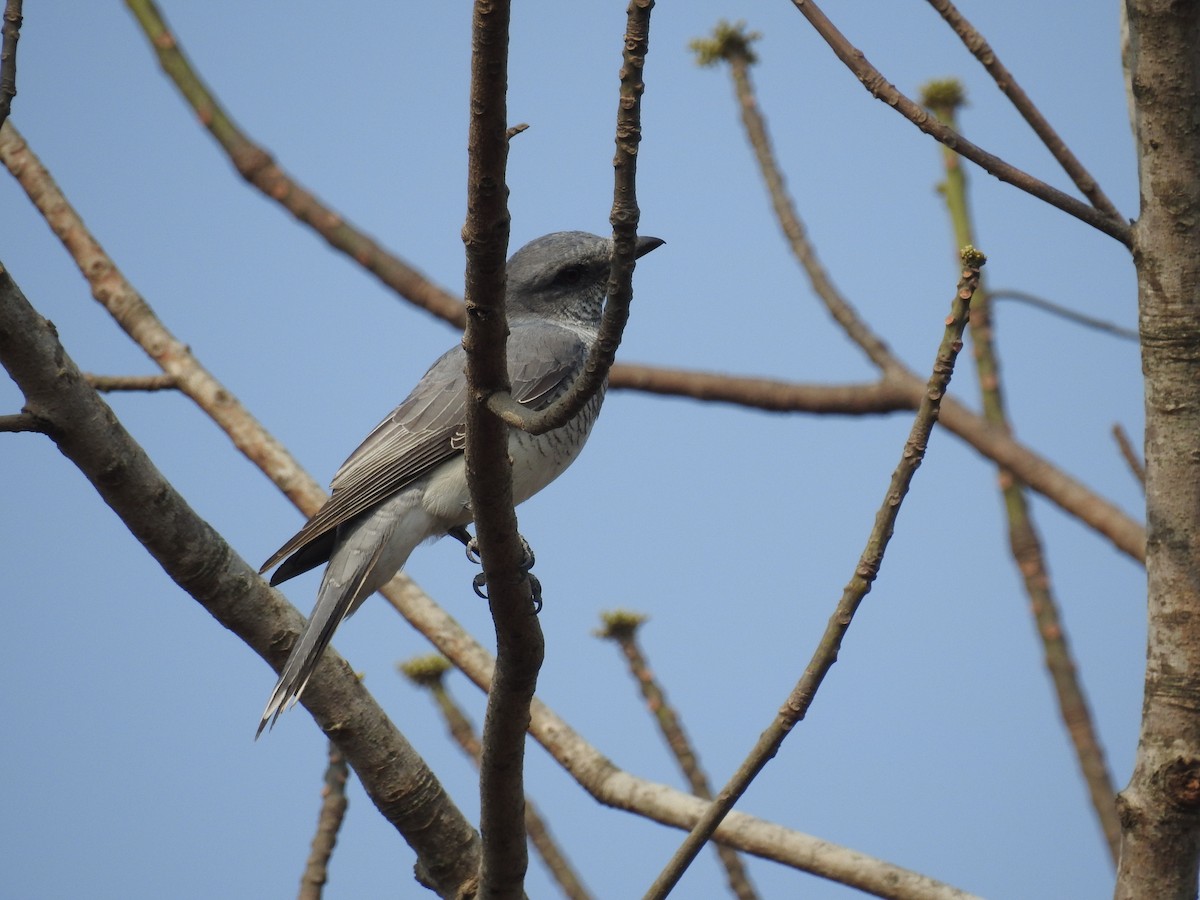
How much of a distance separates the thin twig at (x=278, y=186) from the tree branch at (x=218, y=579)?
216 centimetres

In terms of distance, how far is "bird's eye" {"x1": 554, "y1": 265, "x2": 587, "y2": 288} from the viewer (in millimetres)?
5699

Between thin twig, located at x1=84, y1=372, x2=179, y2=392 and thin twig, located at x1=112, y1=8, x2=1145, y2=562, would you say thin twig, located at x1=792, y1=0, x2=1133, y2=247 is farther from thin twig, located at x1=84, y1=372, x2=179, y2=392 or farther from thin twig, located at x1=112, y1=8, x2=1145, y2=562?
thin twig, located at x1=84, y1=372, x2=179, y2=392

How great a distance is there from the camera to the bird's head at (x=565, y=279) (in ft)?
18.7

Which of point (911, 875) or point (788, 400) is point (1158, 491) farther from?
point (788, 400)

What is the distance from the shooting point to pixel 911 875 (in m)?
3.61

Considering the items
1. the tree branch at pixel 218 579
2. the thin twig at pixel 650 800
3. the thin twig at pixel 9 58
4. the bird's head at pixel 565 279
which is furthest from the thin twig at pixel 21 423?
the bird's head at pixel 565 279

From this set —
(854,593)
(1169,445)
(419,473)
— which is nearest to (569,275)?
(419,473)

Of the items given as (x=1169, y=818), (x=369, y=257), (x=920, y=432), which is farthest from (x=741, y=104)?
(x=1169, y=818)

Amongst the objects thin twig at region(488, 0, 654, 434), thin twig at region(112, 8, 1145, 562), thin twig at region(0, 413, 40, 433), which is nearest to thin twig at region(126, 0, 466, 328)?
thin twig at region(112, 8, 1145, 562)

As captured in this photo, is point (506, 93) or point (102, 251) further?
point (102, 251)

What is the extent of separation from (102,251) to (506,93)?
334cm

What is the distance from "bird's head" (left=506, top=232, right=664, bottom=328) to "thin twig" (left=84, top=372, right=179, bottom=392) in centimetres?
152

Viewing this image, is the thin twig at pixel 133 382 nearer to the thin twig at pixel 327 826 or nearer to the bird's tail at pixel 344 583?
the bird's tail at pixel 344 583

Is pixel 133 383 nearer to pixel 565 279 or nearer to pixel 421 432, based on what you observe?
pixel 421 432
